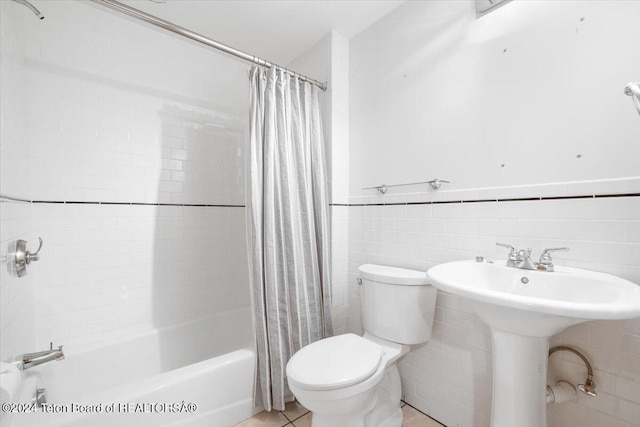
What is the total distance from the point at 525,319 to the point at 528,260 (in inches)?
13.1

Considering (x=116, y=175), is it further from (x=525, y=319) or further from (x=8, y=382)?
(x=525, y=319)

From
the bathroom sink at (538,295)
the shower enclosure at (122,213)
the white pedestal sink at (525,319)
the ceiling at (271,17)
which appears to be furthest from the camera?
the ceiling at (271,17)

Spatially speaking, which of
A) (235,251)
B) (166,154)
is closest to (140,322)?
(235,251)

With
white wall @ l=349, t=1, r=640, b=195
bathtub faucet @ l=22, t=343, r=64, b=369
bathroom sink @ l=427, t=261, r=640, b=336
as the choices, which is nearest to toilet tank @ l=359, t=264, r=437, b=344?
bathroom sink @ l=427, t=261, r=640, b=336

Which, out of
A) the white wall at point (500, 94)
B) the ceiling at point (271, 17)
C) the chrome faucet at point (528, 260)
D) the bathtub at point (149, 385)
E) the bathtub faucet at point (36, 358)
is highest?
the ceiling at point (271, 17)

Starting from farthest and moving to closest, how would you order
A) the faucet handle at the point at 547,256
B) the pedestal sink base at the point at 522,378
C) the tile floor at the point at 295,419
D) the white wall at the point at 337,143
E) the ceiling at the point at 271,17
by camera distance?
the white wall at the point at 337,143 < the ceiling at the point at 271,17 < the tile floor at the point at 295,419 < the faucet handle at the point at 547,256 < the pedestal sink base at the point at 522,378

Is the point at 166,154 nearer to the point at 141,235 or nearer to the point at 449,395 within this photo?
the point at 141,235

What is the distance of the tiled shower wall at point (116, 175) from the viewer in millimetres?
1421

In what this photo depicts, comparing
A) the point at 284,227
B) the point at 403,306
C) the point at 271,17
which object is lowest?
the point at 403,306

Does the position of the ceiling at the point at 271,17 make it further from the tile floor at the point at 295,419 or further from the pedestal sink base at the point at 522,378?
the tile floor at the point at 295,419

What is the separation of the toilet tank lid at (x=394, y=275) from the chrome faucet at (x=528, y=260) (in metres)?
0.36

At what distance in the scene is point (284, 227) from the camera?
152cm

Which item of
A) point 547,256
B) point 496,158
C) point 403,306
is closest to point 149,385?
point 403,306

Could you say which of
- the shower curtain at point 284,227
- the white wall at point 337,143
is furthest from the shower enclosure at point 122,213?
the white wall at point 337,143
